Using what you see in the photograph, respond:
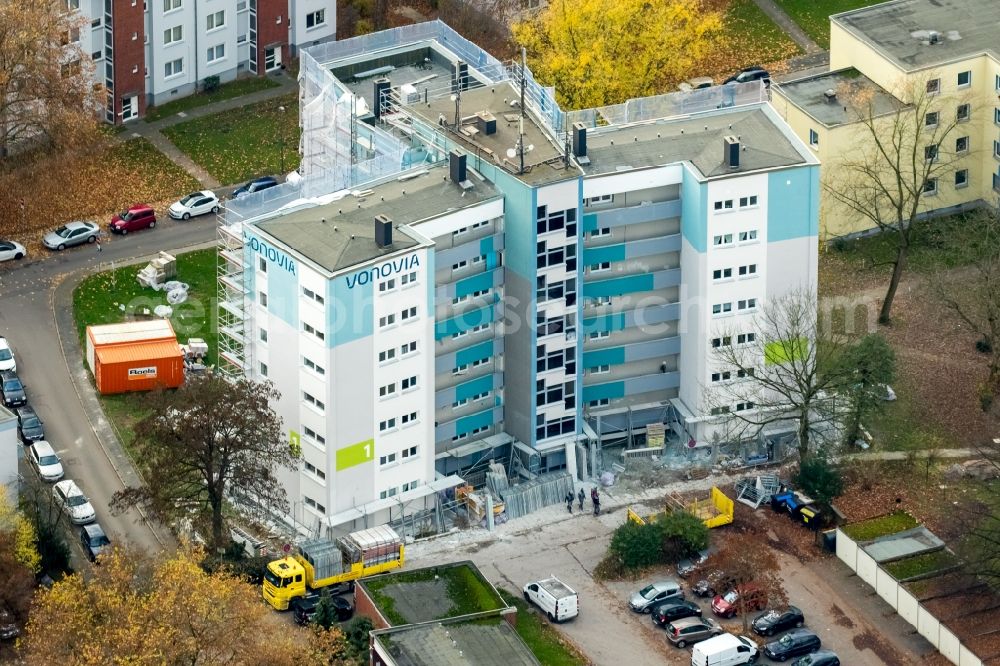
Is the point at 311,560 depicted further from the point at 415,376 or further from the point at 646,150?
the point at 646,150

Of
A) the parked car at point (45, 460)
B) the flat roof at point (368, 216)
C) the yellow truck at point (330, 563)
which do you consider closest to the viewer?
the flat roof at point (368, 216)

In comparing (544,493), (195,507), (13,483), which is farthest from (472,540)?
(13,483)

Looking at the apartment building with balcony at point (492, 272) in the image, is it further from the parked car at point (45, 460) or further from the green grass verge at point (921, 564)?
the green grass verge at point (921, 564)

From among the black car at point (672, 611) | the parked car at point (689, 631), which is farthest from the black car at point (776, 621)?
the black car at point (672, 611)

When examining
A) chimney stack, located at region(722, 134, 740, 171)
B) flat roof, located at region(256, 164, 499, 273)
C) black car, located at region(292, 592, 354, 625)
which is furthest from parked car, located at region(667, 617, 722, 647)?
chimney stack, located at region(722, 134, 740, 171)

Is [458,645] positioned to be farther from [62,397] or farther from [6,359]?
[6,359]

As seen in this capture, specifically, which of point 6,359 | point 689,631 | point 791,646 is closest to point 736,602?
point 689,631
